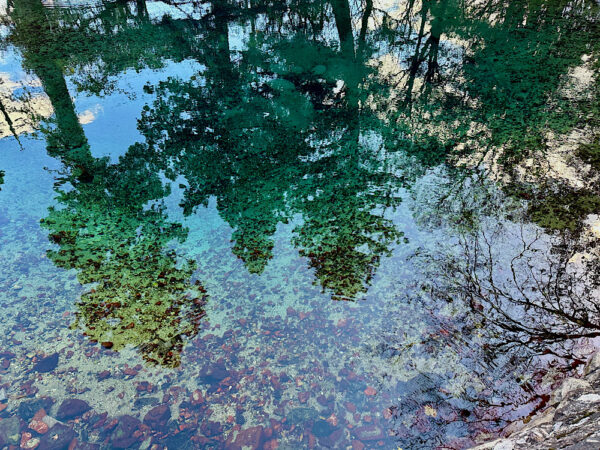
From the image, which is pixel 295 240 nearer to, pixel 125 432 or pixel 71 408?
pixel 125 432

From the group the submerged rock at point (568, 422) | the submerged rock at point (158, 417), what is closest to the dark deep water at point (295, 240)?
the submerged rock at point (158, 417)

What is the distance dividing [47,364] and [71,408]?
1.15 ft

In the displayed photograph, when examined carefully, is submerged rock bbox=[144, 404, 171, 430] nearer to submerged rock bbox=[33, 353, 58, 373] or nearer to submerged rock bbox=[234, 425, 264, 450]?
submerged rock bbox=[234, 425, 264, 450]

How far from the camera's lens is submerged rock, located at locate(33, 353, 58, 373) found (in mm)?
2328

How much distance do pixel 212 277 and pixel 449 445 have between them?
1.78 m

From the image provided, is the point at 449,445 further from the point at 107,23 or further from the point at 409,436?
the point at 107,23

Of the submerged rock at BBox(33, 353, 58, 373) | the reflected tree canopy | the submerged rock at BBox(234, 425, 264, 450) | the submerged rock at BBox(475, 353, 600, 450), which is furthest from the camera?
the reflected tree canopy

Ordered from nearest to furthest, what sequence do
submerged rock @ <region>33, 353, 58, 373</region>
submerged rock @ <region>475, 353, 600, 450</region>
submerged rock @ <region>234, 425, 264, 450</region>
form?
submerged rock @ <region>475, 353, 600, 450</region>
submerged rock @ <region>234, 425, 264, 450</region>
submerged rock @ <region>33, 353, 58, 373</region>

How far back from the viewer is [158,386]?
7.38 feet

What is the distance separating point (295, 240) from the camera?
3.07 m

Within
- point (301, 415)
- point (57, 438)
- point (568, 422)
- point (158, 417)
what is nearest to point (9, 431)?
point (57, 438)

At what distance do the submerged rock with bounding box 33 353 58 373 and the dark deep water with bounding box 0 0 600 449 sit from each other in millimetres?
12

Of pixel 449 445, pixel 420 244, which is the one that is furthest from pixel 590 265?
pixel 449 445

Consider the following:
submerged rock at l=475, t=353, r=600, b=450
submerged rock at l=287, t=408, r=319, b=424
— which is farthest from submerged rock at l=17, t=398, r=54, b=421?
submerged rock at l=475, t=353, r=600, b=450
